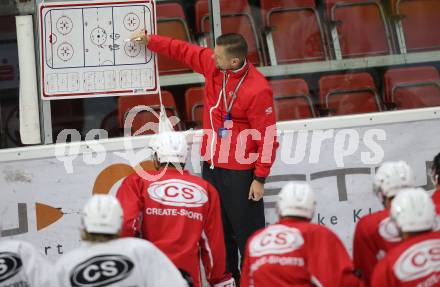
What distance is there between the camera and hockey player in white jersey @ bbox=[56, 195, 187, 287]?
4473 mm

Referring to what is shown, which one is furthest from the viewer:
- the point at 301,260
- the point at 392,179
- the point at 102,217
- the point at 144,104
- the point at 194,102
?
the point at 194,102

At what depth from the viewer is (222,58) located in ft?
19.8

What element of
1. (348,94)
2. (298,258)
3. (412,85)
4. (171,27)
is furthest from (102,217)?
(412,85)

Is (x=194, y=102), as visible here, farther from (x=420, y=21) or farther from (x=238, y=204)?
(x=420, y=21)

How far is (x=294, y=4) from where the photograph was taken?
711cm

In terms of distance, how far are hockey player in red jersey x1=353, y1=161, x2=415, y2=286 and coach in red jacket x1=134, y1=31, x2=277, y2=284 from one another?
104cm

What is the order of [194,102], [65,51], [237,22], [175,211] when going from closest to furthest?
1. [175,211]
2. [65,51]
3. [194,102]
4. [237,22]

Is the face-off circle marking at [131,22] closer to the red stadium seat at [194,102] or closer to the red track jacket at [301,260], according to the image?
the red stadium seat at [194,102]

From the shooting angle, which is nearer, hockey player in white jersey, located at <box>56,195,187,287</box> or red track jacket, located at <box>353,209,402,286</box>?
hockey player in white jersey, located at <box>56,195,187,287</box>

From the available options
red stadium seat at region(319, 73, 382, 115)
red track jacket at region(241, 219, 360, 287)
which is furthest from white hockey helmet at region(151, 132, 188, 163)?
red stadium seat at region(319, 73, 382, 115)

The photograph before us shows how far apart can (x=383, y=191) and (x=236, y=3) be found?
7.41 ft

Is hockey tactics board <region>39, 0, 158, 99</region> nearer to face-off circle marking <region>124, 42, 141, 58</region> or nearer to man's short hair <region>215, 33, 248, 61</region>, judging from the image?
face-off circle marking <region>124, 42, 141, 58</region>

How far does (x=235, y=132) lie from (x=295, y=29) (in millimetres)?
1265

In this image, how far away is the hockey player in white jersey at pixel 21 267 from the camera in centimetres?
468
